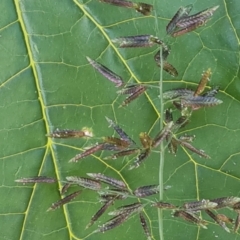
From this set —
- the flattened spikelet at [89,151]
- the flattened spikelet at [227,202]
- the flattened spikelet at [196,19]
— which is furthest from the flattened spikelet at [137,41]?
the flattened spikelet at [227,202]

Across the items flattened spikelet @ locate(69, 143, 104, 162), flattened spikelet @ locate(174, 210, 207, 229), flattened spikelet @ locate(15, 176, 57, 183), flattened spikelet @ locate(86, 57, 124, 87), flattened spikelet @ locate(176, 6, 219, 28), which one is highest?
flattened spikelet @ locate(176, 6, 219, 28)

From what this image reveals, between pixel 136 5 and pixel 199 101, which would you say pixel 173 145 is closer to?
pixel 199 101

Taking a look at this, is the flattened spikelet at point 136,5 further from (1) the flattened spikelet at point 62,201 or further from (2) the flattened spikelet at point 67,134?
(1) the flattened spikelet at point 62,201

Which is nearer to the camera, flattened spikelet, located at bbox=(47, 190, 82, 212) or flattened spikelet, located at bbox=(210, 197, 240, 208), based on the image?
flattened spikelet, located at bbox=(210, 197, 240, 208)

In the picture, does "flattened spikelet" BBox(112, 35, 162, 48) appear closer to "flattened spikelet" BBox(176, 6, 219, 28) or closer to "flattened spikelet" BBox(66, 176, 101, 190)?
"flattened spikelet" BBox(176, 6, 219, 28)

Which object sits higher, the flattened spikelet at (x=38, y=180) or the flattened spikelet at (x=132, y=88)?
the flattened spikelet at (x=132, y=88)

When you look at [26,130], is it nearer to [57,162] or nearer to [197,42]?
[57,162]

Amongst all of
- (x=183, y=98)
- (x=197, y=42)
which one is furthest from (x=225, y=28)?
(x=183, y=98)

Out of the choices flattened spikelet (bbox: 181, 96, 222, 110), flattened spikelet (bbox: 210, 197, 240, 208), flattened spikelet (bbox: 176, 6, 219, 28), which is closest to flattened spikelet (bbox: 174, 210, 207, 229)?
flattened spikelet (bbox: 210, 197, 240, 208)

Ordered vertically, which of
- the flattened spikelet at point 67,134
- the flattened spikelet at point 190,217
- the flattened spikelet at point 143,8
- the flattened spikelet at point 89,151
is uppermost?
the flattened spikelet at point 143,8

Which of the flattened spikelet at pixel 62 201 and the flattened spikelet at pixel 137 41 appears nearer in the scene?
the flattened spikelet at pixel 137 41
